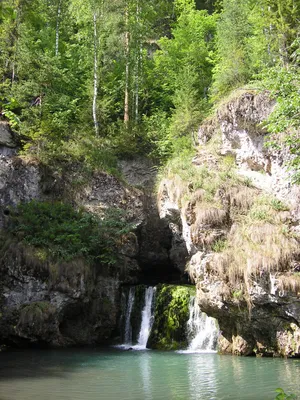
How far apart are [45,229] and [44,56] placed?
10608 mm

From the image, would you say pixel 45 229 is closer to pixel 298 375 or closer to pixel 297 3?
pixel 298 375

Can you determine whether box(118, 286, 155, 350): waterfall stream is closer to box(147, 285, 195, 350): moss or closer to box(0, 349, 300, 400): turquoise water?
box(147, 285, 195, 350): moss

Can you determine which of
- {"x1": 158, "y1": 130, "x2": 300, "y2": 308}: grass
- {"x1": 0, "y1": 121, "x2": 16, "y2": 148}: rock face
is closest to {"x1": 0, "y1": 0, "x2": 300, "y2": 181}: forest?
{"x1": 0, "y1": 121, "x2": 16, "y2": 148}: rock face

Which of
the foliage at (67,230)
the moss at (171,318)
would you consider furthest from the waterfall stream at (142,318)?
the foliage at (67,230)

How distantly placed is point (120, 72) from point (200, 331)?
17996 mm

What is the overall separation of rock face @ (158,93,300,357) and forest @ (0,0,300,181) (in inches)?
145

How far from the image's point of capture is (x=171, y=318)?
18.0 metres

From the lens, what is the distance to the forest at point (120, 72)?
2266 cm

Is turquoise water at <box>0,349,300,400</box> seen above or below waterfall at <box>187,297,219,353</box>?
below

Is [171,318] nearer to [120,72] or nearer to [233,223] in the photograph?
[233,223]

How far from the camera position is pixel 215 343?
16.8 m

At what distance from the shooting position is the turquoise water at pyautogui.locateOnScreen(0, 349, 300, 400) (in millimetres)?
10281

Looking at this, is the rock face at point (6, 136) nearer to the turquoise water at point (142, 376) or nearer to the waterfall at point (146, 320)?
the waterfall at point (146, 320)

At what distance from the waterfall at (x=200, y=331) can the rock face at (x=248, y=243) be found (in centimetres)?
55
